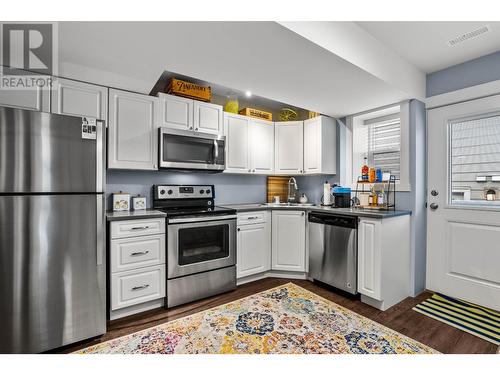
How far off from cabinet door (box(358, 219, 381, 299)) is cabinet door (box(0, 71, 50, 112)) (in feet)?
9.90

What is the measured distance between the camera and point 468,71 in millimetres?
2432

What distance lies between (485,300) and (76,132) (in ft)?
12.5

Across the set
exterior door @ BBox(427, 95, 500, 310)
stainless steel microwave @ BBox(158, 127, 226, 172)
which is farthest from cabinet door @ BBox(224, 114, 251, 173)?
exterior door @ BBox(427, 95, 500, 310)

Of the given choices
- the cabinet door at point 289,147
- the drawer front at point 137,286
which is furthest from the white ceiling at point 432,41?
the drawer front at point 137,286

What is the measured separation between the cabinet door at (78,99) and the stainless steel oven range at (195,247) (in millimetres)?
955

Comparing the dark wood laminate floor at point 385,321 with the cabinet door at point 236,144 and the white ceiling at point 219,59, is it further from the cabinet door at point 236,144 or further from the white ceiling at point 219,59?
the white ceiling at point 219,59

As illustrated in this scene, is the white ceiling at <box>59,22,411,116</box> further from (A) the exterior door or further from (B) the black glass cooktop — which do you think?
(B) the black glass cooktop

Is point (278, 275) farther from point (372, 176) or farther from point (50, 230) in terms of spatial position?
point (50, 230)

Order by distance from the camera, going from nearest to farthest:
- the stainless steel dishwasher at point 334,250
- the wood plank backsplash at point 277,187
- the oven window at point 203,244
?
the oven window at point 203,244 → the stainless steel dishwasher at point 334,250 → the wood plank backsplash at point 277,187

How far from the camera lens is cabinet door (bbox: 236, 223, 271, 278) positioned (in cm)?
285

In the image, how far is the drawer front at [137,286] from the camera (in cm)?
209
